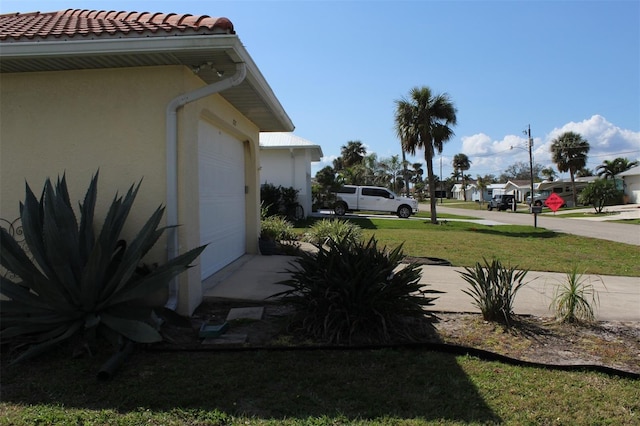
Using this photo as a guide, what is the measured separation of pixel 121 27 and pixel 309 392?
13.1 feet

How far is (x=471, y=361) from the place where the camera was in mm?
4016

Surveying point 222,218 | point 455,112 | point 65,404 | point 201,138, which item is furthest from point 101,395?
point 455,112

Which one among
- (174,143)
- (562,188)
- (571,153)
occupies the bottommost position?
(174,143)

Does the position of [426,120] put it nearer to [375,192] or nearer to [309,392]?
[375,192]

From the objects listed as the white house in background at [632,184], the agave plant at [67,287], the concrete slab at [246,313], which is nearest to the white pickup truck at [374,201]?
the concrete slab at [246,313]

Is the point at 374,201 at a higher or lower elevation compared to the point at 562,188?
lower

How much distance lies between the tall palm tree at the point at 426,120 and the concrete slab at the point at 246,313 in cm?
1766

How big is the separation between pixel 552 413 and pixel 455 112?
1988 centimetres

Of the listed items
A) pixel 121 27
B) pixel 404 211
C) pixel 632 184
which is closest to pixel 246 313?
pixel 121 27

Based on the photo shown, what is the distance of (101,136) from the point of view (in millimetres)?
5129

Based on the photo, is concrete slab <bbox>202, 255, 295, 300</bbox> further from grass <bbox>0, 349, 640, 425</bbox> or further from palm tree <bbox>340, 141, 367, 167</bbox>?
palm tree <bbox>340, 141, 367, 167</bbox>

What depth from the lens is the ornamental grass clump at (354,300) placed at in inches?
179

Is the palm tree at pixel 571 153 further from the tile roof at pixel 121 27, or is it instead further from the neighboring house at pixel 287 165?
the tile roof at pixel 121 27

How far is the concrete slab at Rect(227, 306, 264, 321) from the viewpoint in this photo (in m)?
5.13
